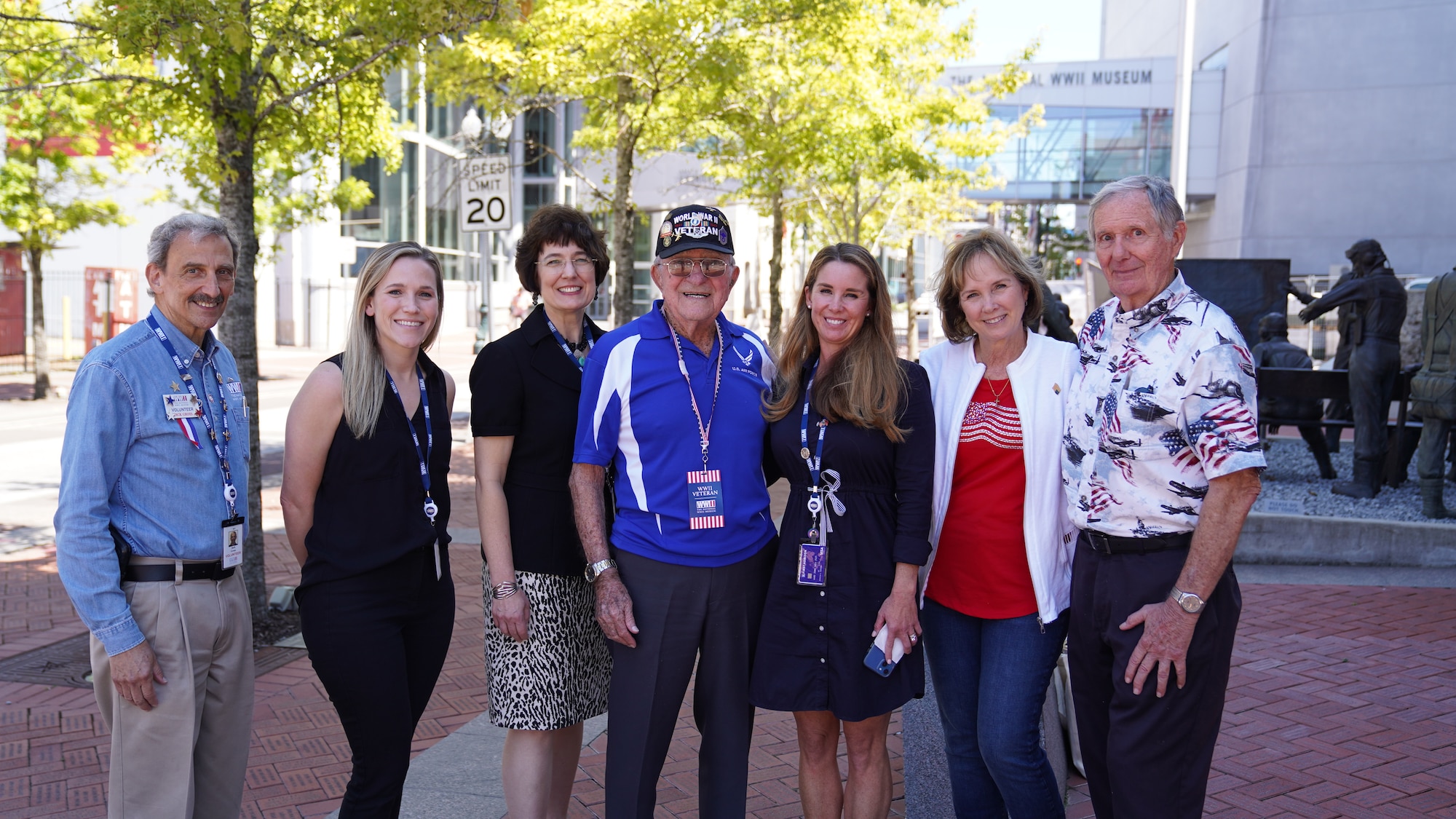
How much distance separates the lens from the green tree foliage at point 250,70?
16.2ft

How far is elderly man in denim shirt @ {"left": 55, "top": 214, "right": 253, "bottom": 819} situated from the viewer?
8.33 ft

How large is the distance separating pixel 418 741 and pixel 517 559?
180 centimetres

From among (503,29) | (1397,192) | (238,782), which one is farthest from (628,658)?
(1397,192)

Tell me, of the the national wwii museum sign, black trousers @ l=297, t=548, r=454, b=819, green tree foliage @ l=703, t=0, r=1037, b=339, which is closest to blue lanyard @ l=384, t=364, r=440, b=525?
black trousers @ l=297, t=548, r=454, b=819

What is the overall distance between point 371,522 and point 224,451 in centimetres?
41

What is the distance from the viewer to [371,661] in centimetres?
288

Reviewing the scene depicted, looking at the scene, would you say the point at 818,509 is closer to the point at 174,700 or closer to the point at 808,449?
the point at 808,449

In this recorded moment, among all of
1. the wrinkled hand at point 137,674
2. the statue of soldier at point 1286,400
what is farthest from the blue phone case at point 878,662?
the statue of soldier at point 1286,400

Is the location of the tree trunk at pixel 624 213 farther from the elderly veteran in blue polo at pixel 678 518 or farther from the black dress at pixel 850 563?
the black dress at pixel 850 563


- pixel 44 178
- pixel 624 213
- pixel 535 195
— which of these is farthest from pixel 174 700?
pixel 535 195

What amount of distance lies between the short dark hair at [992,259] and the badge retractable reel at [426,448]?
5.03 ft

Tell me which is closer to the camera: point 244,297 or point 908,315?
point 244,297

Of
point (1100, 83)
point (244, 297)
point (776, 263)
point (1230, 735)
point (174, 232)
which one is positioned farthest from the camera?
point (1100, 83)

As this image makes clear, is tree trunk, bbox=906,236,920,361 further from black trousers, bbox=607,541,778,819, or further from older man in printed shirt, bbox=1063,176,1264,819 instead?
older man in printed shirt, bbox=1063,176,1264,819
